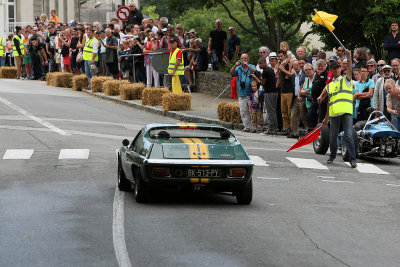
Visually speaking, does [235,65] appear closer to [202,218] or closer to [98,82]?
[202,218]

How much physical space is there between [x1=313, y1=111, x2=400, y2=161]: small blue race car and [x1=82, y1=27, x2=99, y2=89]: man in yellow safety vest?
668 inches

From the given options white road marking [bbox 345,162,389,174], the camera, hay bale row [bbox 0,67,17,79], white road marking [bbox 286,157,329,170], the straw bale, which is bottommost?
white road marking [bbox 345,162,389,174]

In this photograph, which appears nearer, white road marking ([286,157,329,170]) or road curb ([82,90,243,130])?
white road marking ([286,157,329,170])

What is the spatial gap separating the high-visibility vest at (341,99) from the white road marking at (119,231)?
5.67 m

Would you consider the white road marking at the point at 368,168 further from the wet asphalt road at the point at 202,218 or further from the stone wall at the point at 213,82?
the stone wall at the point at 213,82

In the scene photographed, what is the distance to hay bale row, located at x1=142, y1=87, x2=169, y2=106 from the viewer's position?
102ft

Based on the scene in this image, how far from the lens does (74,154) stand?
18922 millimetres

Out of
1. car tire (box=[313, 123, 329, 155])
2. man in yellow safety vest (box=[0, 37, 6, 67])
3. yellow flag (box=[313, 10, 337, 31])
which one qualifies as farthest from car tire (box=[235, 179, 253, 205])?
man in yellow safety vest (box=[0, 37, 6, 67])

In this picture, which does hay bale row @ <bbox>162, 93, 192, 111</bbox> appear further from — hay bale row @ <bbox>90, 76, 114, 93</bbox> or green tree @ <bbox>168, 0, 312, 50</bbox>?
hay bale row @ <bbox>90, 76, 114, 93</bbox>

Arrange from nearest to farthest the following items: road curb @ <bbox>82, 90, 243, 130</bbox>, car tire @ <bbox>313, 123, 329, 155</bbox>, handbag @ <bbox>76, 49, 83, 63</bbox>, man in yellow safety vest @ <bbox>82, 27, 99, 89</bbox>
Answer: car tire @ <bbox>313, 123, 329, 155</bbox> < road curb @ <bbox>82, 90, 243, 130</bbox> < man in yellow safety vest @ <bbox>82, 27, 99, 89</bbox> < handbag @ <bbox>76, 49, 83, 63</bbox>

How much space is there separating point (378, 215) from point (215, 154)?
7.37ft

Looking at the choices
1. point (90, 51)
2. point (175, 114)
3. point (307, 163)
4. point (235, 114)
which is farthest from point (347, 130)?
point (90, 51)

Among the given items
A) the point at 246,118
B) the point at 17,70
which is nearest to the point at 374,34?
the point at 246,118

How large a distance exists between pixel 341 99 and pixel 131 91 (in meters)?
15.8
